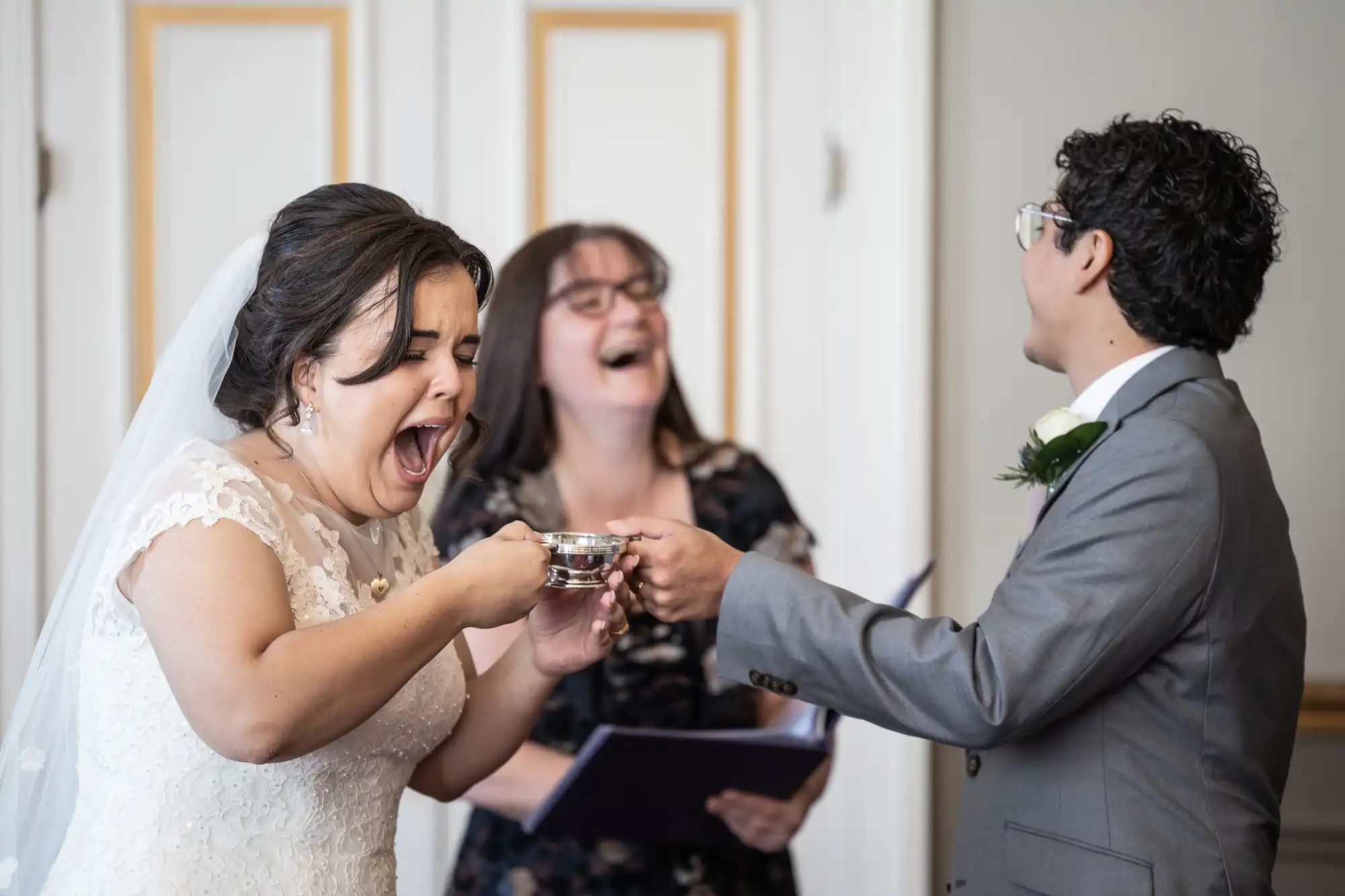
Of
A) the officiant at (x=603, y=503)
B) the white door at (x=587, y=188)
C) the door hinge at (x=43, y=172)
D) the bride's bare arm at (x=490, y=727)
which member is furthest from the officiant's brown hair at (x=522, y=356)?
the door hinge at (x=43, y=172)

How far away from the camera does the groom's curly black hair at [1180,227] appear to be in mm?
1945

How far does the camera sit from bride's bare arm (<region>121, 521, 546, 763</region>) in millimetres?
1426

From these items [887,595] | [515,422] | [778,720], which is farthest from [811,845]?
[515,422]

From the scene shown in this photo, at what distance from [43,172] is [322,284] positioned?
2.21m

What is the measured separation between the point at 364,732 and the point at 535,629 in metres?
0.34

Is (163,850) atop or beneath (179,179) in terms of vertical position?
beneath

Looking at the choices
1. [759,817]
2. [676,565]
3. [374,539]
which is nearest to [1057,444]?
[676,565]

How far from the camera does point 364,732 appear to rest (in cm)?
175

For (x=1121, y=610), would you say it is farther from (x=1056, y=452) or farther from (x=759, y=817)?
(x=759, y=817)

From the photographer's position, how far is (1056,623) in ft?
5.82

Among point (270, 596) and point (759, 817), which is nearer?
point (270, 596)

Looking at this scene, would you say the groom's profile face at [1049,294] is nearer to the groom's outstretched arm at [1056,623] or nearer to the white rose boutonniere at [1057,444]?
the white rose boutonniere at [1057,444]

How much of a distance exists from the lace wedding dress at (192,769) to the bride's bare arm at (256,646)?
4 cm

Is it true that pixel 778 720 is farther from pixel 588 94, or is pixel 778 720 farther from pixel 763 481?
pixel 588 94
